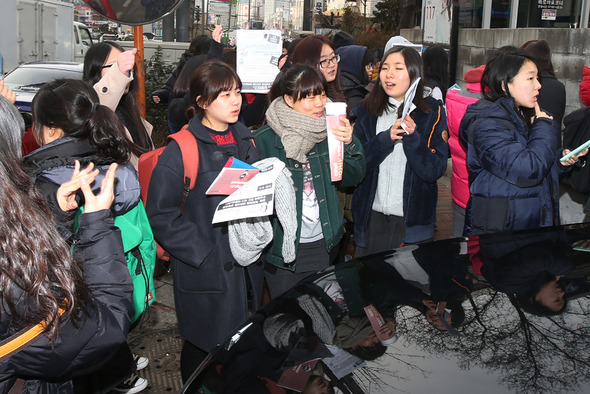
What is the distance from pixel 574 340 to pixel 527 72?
82.8 inches

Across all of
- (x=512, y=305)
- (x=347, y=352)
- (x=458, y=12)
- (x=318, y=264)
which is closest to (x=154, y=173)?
(x=318, y=264)

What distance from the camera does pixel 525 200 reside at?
3541 mm

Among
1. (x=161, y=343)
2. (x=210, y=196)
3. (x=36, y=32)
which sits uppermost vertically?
(x=36, y=32)

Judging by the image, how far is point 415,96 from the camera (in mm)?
3967

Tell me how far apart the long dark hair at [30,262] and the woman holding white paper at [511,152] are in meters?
2.49

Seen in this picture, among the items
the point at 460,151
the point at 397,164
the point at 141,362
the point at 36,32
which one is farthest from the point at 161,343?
the point at 36,32

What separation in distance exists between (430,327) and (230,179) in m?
1.16

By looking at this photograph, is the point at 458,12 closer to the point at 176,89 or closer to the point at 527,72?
the point at 176,89

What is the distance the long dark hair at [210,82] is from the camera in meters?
3.30

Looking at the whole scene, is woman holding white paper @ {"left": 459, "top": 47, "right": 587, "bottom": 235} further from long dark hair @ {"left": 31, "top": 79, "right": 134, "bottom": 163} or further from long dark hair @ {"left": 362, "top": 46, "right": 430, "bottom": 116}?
long dark hair @ {"left": 31, "top": 79, "right": 134, "bottom": 163}

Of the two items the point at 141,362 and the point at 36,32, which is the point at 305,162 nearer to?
the point at 141,362

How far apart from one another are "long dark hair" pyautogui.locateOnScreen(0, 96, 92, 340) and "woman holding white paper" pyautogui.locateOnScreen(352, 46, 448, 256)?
2.49m

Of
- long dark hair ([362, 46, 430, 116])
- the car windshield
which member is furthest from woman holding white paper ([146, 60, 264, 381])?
the car windshield

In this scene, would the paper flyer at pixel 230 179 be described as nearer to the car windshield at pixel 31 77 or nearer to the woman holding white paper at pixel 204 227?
the woman holding white paper at pixel 204 227
